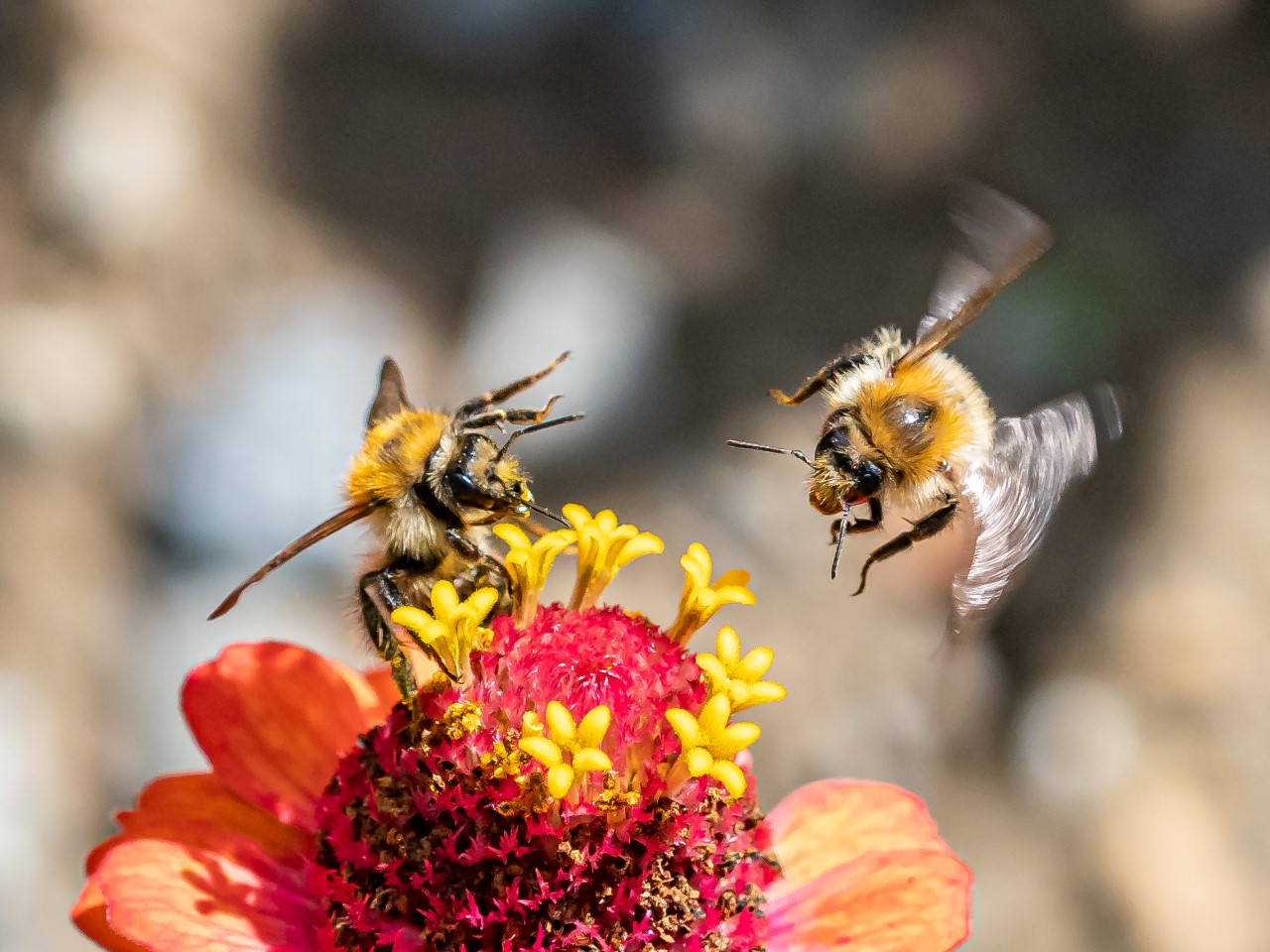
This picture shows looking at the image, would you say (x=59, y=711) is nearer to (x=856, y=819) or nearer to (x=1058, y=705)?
(x=856, y=819)

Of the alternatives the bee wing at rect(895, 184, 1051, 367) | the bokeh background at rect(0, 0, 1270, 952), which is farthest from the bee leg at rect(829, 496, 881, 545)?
the bokeh background at rect(0, 0, 1270, 952)

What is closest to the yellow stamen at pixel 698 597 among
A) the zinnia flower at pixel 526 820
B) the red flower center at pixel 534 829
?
the zinnia flower at pixel 526 820

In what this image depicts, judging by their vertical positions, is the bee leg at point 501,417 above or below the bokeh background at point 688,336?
below

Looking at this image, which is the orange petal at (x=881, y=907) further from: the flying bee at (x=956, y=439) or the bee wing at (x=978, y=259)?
the bee wing at (x=978, y=259)

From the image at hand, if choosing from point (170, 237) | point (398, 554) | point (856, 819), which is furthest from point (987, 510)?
point (170, 237)

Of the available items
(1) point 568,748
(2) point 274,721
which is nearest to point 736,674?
(1) point 568,748

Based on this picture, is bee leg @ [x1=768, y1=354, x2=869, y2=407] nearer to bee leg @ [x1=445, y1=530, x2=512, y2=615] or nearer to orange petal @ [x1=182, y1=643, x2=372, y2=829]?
bee leg @ [x1=445, y1=530, x2=512, y2=615]
